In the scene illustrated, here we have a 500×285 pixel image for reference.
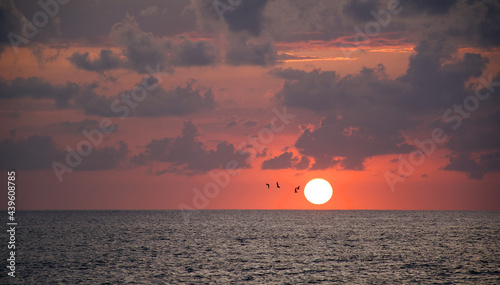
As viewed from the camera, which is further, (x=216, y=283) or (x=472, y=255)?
(x=472, y=255)

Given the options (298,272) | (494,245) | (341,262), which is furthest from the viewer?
(494,245)

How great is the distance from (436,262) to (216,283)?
43002 millimetres

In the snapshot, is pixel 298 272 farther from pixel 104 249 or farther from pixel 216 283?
pixel 104 249

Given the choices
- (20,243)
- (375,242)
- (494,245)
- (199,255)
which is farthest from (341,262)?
(20,243)

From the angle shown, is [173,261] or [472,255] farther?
[472,255]

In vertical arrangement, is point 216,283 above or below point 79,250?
below

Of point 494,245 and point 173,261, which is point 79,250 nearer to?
point 173,261

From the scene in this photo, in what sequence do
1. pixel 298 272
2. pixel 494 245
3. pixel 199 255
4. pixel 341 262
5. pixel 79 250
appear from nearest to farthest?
1. pixel 298 272
2. pixel 341 262
3. pixel 199 255
4. pixel 79 250
5. pixel 494 245

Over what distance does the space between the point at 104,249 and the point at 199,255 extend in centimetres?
2497

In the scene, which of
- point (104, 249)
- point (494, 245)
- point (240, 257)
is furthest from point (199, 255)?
point (494, 245)

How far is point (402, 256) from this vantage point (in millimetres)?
100938

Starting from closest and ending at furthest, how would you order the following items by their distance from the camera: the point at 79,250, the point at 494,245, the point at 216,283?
the point at 216,283, the point at 79,250, the point at 494,245

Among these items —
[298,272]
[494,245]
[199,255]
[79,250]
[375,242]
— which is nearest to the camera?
[298,272]

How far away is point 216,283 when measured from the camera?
71000mm
